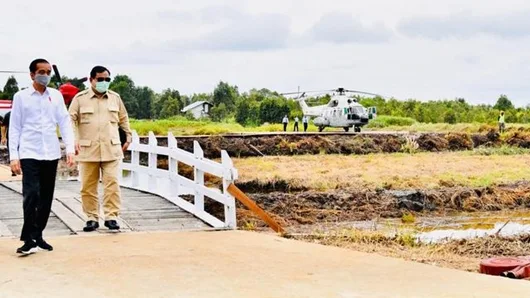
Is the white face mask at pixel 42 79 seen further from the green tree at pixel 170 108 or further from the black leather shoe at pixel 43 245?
the green tree at pixel 170 108

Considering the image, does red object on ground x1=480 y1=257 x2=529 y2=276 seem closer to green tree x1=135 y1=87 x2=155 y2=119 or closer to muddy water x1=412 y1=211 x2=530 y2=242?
muddy water x1=412 y1=211 x2=530 y2=242

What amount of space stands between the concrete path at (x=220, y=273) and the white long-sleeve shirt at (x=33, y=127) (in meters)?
1.00

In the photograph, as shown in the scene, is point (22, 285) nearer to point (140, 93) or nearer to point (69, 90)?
point (69, 90)

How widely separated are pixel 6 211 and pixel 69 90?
14.6 metres

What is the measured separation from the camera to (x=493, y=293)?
21.6ft

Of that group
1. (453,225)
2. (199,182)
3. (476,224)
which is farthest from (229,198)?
(476,224)

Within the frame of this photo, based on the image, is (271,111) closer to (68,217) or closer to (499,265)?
(68,217)

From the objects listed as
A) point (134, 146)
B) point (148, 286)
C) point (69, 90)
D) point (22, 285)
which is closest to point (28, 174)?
point (22, 285)

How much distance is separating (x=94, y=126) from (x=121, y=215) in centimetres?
185

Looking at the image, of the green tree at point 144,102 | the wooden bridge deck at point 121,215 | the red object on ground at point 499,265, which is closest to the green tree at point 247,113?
the green tree at point 144,102

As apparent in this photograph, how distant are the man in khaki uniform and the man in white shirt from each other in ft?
3.97

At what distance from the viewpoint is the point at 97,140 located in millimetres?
9547

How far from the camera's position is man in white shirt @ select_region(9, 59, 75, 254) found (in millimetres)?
8047

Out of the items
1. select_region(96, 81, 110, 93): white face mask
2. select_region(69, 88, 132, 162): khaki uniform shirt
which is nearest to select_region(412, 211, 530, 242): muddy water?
select_region(69, 88, 132, 162): khaki uniform shirt
